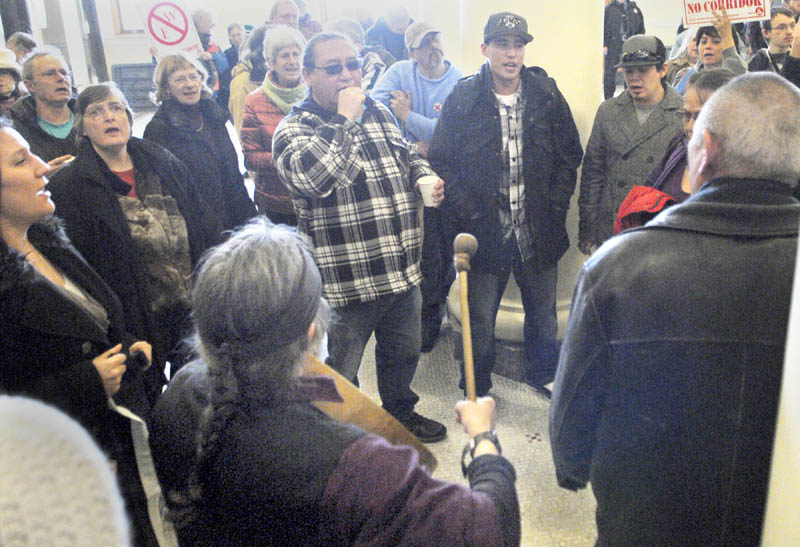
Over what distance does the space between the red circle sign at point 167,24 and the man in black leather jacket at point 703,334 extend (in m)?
3.41

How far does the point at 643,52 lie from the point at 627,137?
0.47 meters

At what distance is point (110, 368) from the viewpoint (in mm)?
1903

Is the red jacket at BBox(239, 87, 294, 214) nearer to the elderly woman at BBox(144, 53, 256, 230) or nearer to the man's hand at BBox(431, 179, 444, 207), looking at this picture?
the elderly woman at BBox(144, 53, 256, 230)

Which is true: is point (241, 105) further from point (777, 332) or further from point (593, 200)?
point (777, 332)

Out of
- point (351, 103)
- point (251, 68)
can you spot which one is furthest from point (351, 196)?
point (251, 68)

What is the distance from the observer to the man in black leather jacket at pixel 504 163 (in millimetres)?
3141

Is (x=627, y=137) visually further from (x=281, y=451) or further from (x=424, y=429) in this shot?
(x=281, y=451)

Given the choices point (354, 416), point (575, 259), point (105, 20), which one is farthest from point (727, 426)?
point (105, 20)

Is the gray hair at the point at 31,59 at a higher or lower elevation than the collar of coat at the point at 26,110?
higher

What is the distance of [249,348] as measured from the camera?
1236mm

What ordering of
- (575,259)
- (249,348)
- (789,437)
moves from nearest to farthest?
(789,437), (249,348), (575,259)

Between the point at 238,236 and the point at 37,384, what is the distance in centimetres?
87

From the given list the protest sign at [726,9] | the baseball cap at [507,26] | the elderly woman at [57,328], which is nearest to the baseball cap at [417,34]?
the baseball cap at [507,26]

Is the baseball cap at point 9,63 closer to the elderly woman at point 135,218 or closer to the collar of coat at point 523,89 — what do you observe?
the elderly woman at point 135,218
